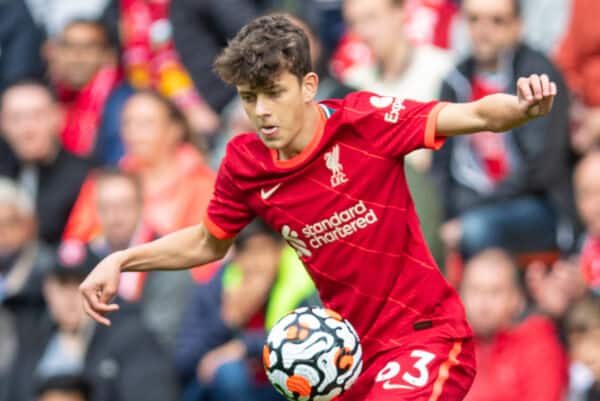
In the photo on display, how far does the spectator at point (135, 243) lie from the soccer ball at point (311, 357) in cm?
367

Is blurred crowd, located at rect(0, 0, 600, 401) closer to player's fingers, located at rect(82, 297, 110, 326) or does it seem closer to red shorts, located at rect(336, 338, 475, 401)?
red shorts, located at rect(336, 338, 475, 401)

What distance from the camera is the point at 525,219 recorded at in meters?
9.38

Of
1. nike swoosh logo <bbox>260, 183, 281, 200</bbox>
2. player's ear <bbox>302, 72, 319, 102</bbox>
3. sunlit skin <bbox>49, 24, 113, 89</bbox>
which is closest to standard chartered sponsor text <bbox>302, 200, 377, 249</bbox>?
nike swoosh logo <bbox>260, 183, 281, 200</bbox>

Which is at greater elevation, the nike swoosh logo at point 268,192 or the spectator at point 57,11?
the nike swoosh logo at point 268,192

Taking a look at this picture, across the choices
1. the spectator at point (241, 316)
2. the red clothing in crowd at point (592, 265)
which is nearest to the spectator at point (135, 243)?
the spectator at point (241, 316)

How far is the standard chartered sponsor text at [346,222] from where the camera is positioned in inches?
251

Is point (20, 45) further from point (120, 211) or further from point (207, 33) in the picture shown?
point (120, 211)

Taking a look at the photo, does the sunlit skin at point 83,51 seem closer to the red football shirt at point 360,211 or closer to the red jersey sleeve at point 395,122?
the red football shirt at point 360,211

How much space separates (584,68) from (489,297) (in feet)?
6.23

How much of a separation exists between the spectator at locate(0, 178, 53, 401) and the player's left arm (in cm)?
467

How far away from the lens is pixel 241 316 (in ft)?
29.6

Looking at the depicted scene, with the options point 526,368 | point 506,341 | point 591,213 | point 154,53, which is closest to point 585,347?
point 526,368

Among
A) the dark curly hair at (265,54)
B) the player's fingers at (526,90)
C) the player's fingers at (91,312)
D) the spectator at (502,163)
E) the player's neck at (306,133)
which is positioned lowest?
the spectator at (502,163)

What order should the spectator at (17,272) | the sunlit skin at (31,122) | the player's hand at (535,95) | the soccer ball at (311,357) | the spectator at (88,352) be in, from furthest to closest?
the sunlit skin at (31,122) → the spectator at (17,272) → the spectator at (88,352) → the soccer ball at (311,357) → the player's hand at (535,95)
